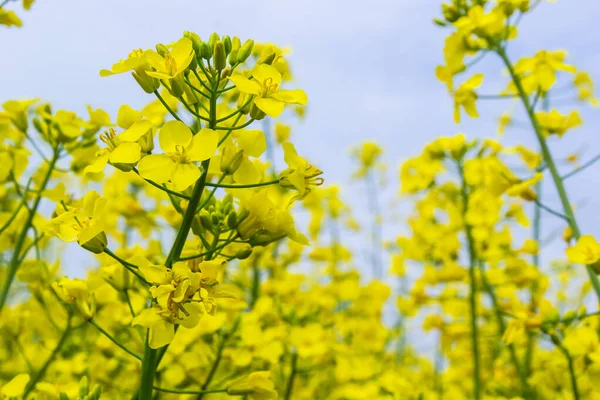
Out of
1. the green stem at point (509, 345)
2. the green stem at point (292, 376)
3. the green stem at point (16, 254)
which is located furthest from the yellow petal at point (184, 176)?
the green stem at point (509, 345)

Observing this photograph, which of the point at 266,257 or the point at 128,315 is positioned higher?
the point at 266,257

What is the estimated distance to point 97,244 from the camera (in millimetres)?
1348

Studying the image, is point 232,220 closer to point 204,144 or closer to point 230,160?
point 230,160

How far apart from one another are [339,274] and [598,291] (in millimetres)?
2467

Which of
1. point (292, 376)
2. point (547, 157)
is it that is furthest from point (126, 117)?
point (547, 157)

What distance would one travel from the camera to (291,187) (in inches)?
57.0

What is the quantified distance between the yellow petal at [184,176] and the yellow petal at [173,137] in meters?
0.04

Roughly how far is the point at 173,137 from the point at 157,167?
75 mm

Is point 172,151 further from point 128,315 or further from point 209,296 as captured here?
point 128,315

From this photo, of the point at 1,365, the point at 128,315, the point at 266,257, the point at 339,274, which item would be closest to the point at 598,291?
the point at 128,315

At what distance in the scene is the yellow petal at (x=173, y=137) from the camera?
1.26 meters

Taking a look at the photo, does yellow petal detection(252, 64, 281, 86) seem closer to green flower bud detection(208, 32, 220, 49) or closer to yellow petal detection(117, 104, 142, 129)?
green flower bud detection(208, 32, 220, 49)

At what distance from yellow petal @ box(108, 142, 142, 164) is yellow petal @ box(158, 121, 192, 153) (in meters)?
0.06

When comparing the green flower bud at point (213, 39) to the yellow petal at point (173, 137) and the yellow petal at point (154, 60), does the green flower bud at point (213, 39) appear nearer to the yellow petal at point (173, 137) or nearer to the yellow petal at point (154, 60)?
the yellow petal at point (154, 60)
